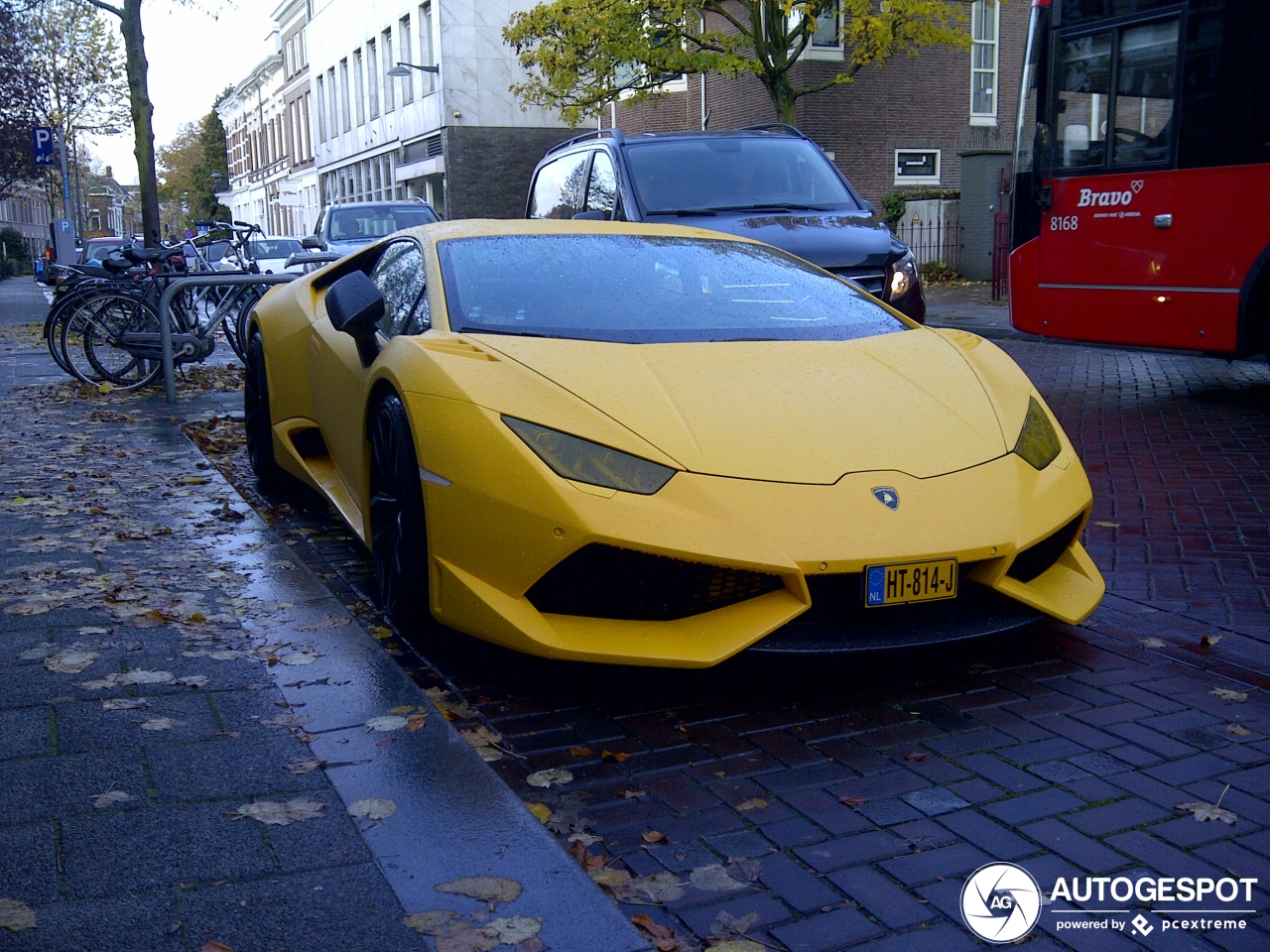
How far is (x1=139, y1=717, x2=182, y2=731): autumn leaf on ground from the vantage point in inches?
130

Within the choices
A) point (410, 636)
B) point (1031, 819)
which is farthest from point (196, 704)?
point (1031, 819)

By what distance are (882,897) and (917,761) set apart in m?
A: 0.70

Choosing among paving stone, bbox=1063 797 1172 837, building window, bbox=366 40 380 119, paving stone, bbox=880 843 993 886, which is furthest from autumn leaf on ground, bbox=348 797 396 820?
building window, bbox=366 40 380 119

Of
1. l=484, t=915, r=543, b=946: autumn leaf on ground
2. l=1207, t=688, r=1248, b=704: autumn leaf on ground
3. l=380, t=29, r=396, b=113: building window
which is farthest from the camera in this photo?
l=380, t=29, r=396, b=113: building window

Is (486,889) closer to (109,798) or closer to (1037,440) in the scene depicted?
(109,798)

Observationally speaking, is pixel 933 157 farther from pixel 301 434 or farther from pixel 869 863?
pixel 869 863

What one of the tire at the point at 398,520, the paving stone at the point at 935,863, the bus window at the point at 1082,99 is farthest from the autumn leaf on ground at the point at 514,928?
the bus window at the point at 1082,99

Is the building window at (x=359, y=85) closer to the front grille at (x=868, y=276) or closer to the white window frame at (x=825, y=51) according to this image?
the white window frame at (x=825, y=51)

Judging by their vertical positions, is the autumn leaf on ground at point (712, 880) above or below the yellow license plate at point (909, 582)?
below

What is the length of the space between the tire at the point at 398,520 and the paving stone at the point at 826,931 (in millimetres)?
1806

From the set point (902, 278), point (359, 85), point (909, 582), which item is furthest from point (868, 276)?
point (359, 85)

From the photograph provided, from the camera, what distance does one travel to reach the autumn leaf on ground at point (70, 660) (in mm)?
3764

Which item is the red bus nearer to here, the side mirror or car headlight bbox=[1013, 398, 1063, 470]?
car headlight bbox=[1013, 398, 1063, 470]

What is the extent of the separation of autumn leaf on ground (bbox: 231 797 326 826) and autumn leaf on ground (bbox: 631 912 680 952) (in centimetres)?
80
